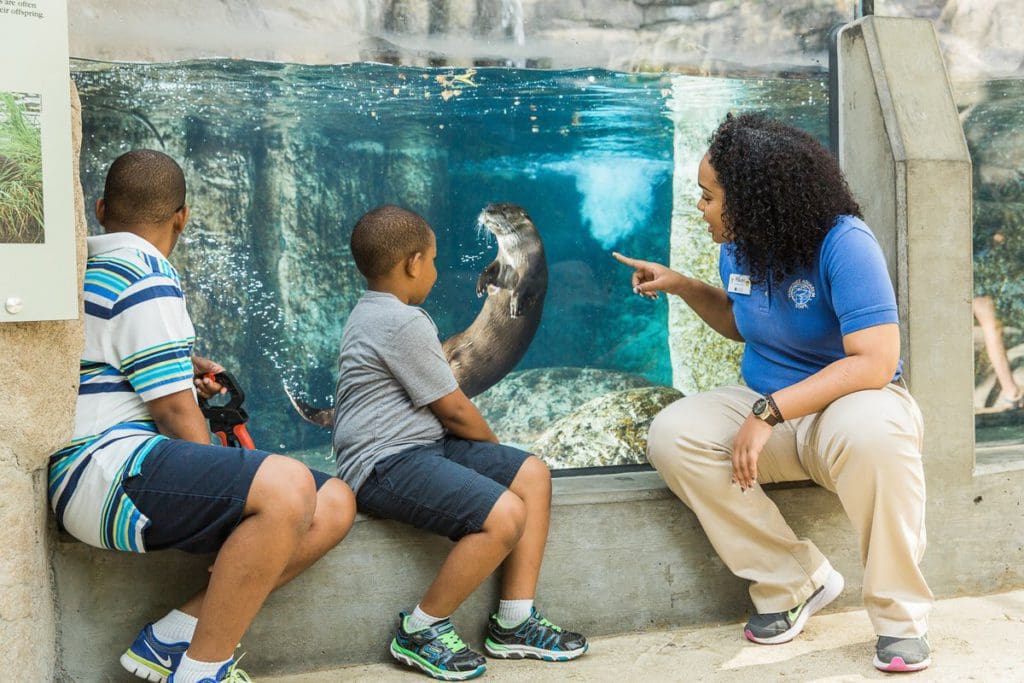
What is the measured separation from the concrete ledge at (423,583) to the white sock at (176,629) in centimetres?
18

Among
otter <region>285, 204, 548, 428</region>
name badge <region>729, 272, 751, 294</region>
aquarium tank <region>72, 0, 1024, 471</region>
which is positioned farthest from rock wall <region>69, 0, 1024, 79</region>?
name badge <region>729, 272, 751, 294</region>

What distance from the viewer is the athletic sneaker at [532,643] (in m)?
3.22

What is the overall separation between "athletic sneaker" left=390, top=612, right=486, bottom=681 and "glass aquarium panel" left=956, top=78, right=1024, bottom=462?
Result: 2.83 meters

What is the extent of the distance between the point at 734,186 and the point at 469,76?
4.97 feet

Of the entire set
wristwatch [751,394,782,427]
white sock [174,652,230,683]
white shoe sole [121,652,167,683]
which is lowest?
white shoe sole [121,652,167,683]

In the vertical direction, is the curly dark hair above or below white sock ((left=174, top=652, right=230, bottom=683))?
above

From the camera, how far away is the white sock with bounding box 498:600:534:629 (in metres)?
3.23

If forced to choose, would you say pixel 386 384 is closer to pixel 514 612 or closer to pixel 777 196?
pixel 514 612

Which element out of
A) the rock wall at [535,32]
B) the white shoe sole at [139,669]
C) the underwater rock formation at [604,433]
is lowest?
the white shoe sole at [139,669]

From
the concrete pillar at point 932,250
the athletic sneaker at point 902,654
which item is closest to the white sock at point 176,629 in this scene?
the athletic sneaker at point 902,654

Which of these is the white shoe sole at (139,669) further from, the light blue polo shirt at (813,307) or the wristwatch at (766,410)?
the light blue polo shirt at (813,307)

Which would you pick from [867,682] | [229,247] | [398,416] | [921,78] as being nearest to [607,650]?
[867,682]

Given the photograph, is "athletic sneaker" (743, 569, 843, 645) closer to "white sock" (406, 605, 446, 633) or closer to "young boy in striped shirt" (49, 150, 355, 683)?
"white sock" (406, 605, 446, 633)

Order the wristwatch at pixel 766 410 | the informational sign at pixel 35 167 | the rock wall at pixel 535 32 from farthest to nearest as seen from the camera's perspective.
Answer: the rock wall at pixel 535 32 < the wristwatch at pixel 766 410 < the informational sign at pixel 35 167
